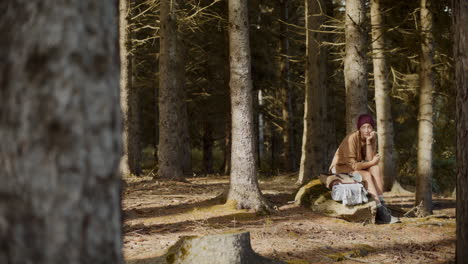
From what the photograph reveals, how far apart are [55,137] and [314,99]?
44.5 feet

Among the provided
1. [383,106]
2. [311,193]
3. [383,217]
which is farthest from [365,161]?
[383,106]

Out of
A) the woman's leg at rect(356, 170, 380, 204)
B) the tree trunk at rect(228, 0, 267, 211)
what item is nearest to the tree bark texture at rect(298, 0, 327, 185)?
the woman's leg at rect(356, 170, 380, 204)

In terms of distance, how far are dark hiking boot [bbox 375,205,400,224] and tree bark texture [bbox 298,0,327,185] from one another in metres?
6.11

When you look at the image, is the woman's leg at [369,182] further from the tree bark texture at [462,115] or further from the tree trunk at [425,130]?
the tree bark texture at [462,115]

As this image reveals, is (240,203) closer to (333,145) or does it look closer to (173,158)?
(173,158)

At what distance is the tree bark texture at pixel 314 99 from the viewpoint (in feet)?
49.2

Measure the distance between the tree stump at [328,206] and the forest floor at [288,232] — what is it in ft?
0.70

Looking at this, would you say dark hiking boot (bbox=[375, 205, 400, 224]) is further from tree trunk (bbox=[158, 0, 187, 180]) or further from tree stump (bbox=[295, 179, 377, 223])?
tree trunk (bbox=[158, 0, 187, 180])

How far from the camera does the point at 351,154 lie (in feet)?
29.9

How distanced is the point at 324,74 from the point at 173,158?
6.02m

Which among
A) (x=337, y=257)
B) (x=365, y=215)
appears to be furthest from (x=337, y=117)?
(x=337, y=257)

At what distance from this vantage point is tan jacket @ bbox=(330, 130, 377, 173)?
9.00 m

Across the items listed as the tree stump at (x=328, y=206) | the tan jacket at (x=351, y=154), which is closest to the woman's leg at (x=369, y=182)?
the tan jacket at (x=351, y=154)

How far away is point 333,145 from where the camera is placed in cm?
1861
